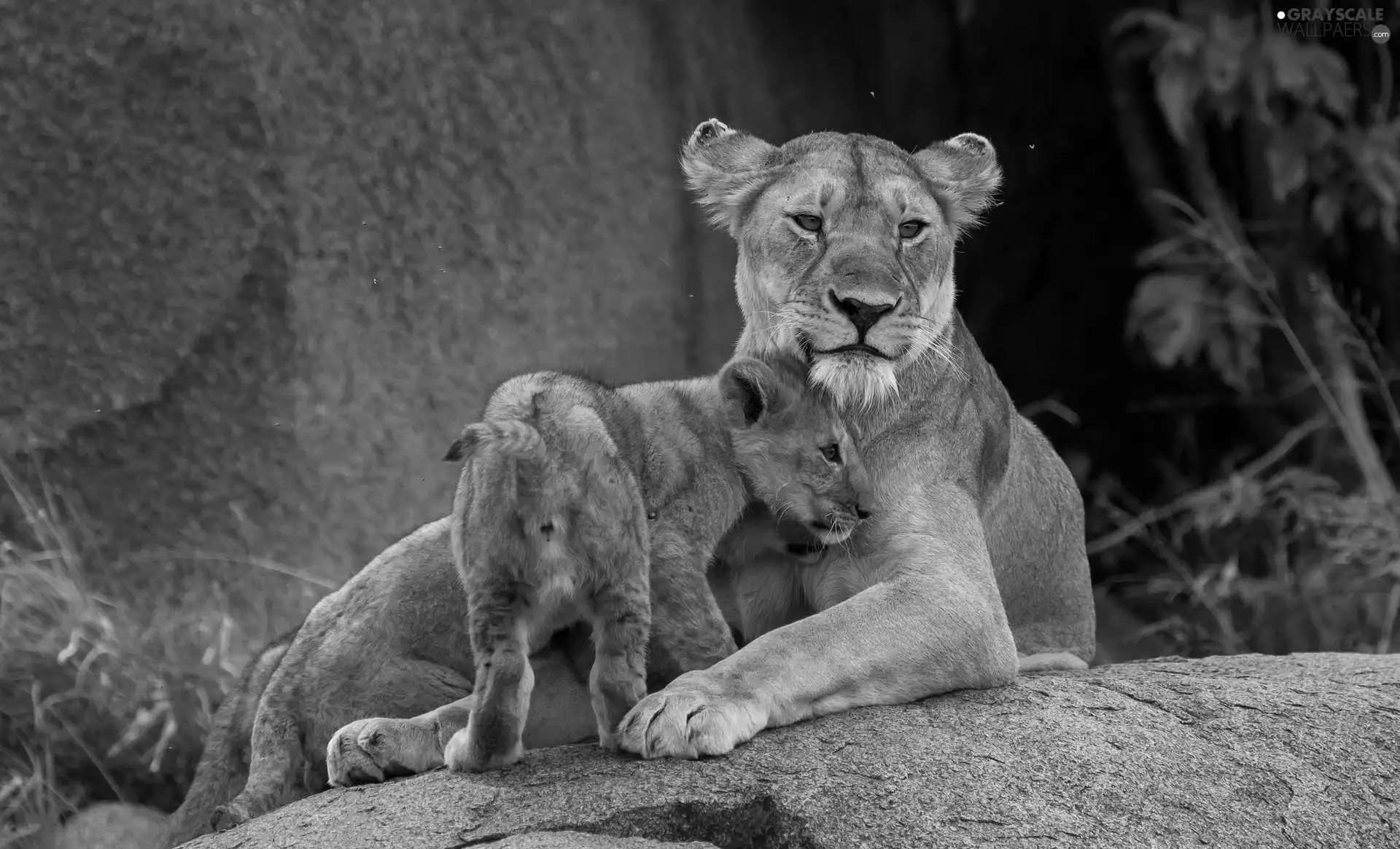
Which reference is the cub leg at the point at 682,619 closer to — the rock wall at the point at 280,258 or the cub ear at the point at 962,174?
the cub ear at the point at 962,174

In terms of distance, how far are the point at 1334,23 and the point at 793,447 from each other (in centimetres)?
547

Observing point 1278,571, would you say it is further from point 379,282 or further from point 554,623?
point 554,623

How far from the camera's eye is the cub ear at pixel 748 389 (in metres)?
5.59

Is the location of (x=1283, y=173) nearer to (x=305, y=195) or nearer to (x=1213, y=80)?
(x=1213, y=80)

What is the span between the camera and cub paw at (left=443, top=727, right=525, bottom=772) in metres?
4.41

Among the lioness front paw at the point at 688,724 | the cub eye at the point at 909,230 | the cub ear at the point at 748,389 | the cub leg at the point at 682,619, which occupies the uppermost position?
the cub eye at the point at 909,230

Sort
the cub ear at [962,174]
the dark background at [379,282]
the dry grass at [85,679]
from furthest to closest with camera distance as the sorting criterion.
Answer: the dark background at [379,282] < the dry grass at [85,679] < the cub ear at [962,174]

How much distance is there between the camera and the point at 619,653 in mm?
4551

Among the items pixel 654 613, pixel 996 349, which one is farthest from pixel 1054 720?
pixel 996 349

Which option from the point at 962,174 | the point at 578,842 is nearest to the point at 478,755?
the point at 578,842

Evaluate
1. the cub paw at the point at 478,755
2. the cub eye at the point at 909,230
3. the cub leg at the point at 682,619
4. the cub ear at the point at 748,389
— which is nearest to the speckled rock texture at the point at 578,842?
the cub paw at the point at 478,755

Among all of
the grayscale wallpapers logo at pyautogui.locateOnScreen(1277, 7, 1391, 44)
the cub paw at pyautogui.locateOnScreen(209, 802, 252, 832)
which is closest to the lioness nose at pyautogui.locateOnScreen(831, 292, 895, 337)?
the cub paw at pyautogui.locateOnScreen(209, 802, 252, 832)

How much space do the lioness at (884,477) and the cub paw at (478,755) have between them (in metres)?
0.30

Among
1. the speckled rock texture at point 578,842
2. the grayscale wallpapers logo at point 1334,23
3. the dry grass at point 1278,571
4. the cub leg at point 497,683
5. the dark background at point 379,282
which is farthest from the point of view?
the grayscale wallpapers logo at point 1334,23
